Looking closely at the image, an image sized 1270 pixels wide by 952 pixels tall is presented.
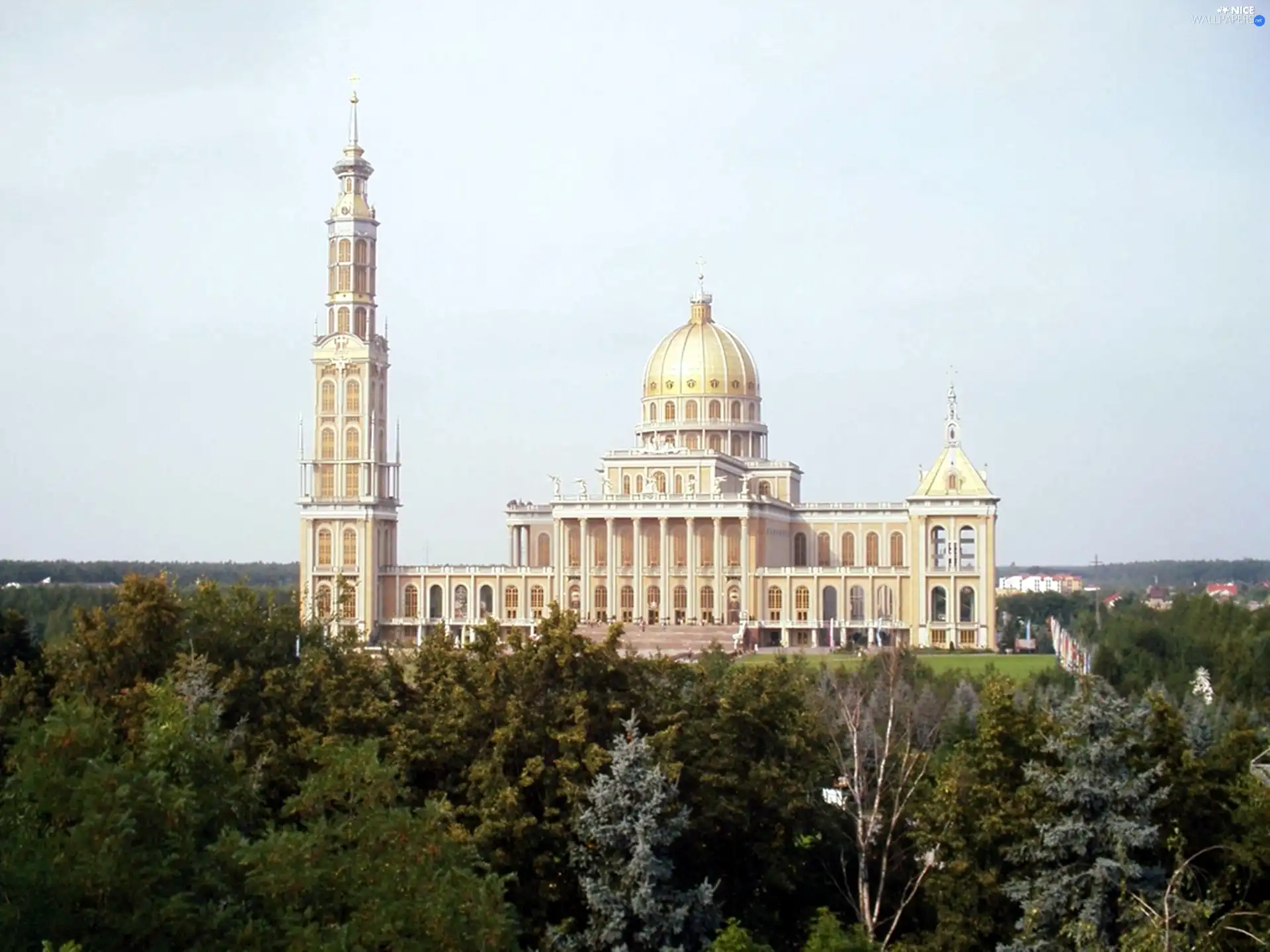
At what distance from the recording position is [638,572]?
110 m

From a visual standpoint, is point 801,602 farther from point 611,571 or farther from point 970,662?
point 970,662

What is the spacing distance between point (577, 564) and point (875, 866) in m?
75.9

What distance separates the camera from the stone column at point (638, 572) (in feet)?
360

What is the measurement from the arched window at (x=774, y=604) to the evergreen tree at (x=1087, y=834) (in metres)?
74.3

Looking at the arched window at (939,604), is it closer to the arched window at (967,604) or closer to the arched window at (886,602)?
the arched window at (967,604)

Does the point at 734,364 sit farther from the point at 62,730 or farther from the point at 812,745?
the point at 62,730

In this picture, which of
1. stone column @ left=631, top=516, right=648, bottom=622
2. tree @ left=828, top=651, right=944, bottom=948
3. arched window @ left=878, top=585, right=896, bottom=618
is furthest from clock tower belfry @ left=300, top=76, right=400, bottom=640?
tree @ left=828, top=651, right=944, bottom=948

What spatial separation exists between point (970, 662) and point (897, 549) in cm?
2673

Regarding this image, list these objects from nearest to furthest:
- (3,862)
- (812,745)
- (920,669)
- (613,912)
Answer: (3,862) < (613,912) < (812,745) < (920,669)

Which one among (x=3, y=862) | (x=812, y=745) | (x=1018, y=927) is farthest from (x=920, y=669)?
(x=3, y=862)

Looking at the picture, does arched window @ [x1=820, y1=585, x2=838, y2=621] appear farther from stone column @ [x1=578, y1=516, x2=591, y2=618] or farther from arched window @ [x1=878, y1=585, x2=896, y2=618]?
stone column @ [x1=578, y1=516, x2=591, y2=618]

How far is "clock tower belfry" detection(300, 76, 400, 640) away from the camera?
111312 mm

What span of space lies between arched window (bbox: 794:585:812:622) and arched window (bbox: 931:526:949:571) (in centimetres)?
736

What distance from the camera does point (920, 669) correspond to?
229 feet
